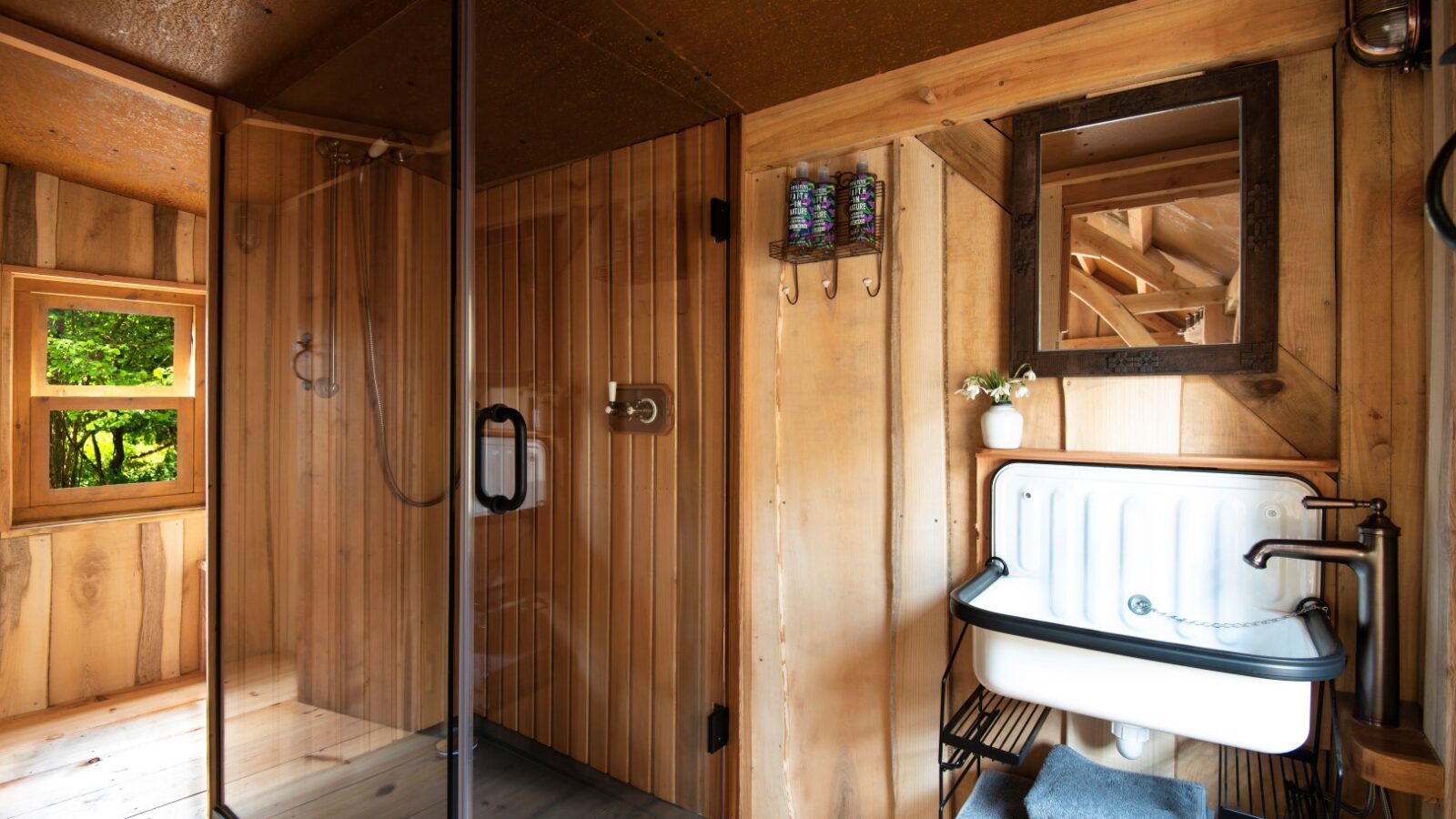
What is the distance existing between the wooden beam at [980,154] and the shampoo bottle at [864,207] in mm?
198

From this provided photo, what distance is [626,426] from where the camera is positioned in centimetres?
180

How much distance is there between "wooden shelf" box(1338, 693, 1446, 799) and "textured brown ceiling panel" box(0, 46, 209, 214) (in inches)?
114

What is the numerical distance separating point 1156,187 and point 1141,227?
9cm

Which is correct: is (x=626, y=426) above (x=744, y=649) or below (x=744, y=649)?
above

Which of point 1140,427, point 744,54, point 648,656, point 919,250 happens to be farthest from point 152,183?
point 1140,427

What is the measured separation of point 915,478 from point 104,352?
2223 mm

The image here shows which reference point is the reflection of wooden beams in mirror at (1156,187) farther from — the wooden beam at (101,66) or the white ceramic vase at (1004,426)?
the wooden beam at (101,66)

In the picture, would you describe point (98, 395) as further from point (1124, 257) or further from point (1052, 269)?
point (1124, 257)

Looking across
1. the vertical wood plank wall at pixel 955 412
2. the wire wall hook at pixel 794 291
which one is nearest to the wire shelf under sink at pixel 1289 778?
the vertical wood plank wall at pixel 955 412

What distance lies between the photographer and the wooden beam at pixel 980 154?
1574 mm

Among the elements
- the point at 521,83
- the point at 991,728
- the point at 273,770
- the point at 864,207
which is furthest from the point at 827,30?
the point at 273,770

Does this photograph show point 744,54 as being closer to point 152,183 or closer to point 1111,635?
point 1111,635

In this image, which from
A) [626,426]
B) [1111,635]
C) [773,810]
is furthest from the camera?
[773,810]

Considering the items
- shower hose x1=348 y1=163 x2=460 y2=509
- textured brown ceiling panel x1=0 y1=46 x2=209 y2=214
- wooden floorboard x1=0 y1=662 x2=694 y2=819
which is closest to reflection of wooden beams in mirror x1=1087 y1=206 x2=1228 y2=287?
shower hose x1=348 y1=163 x2=460 y2=509
